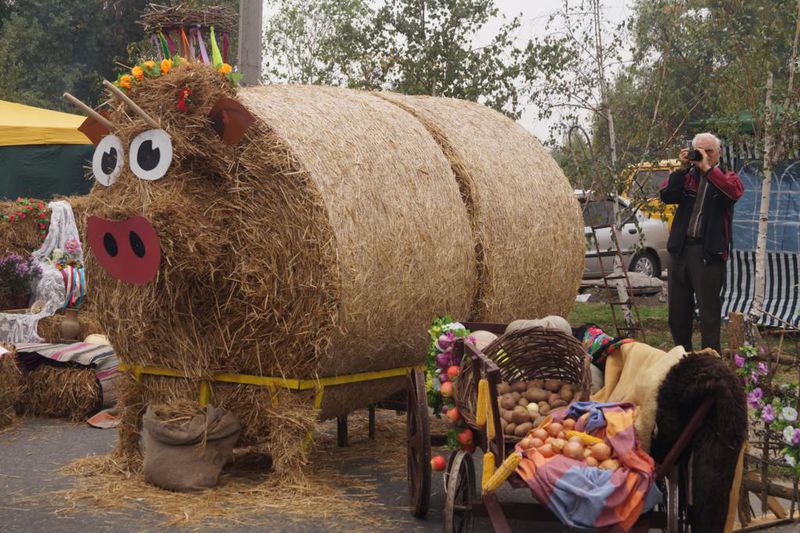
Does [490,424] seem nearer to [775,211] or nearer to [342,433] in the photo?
[342,433]

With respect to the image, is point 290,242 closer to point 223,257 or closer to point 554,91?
point 223,257

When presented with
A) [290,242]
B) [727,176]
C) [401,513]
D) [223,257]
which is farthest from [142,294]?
[727,176]

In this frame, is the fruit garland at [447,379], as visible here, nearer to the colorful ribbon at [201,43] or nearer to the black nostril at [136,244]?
the black nostril at [136,244]

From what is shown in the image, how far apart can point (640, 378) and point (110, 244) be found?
3180mm

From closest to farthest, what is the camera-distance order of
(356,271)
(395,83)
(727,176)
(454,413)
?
1. (454,413)
2. (356,271)
3. (727,176)
4. (395,83)

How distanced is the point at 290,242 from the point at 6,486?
90.9 inches

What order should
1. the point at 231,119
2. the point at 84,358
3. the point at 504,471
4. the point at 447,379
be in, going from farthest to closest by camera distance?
the point at 84,358
the point at 231,119
the point at 447,379
the point at 504,471

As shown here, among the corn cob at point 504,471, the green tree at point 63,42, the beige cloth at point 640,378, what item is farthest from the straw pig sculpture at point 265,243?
the green tree at point 63,42

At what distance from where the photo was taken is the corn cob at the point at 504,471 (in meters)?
4.13

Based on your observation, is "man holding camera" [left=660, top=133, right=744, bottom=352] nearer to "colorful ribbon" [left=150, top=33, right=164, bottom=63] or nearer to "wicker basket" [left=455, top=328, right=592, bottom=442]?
"wicker basket" [left=455, top=328, right=592, bottom=442]

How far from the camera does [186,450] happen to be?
5973 mm

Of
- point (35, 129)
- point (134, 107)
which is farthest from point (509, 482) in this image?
point (35, 129)

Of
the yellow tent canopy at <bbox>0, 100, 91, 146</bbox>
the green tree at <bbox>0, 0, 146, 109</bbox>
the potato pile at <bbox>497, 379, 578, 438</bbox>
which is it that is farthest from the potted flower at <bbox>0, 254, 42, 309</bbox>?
the green tree at <bbox>0, 0, 146, 109</bbox>

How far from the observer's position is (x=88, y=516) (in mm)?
5461
